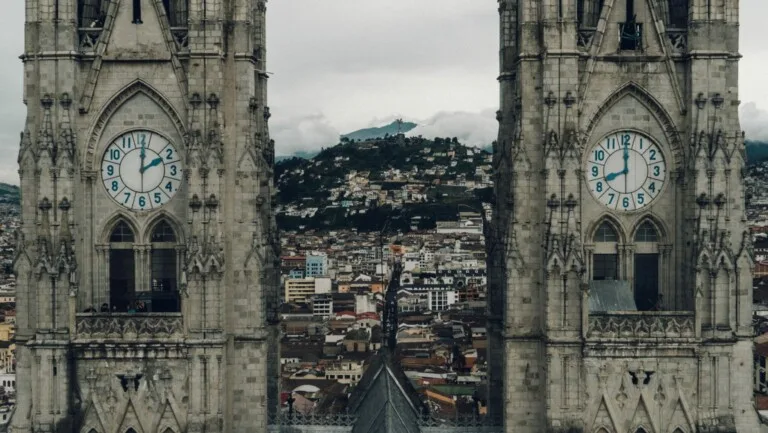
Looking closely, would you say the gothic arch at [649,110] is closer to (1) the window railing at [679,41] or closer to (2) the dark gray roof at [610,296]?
(1) the window railing at [679,41]

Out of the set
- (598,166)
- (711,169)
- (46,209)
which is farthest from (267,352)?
(711,169)

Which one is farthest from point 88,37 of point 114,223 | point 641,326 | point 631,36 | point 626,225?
point 641,326

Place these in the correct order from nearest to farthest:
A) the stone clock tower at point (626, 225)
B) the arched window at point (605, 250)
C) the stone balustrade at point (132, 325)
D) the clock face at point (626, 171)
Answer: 1. the stone clock tower at point (626, 225)
2. the stone balustrade at point (132, 325)
3. the clock face at point (626, 171)
4. the arched window at point (605, 250)

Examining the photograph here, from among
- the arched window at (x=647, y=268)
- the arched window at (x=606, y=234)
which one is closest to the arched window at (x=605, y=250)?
the arched window at (x=606, y=234)

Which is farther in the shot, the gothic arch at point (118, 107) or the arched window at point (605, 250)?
the arched window at point (605, 250)

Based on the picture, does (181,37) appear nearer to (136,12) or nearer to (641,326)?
(136,12)

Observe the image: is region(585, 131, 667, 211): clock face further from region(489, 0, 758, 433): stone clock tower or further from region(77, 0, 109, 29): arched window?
region(77, 0, 109, 29): arched window

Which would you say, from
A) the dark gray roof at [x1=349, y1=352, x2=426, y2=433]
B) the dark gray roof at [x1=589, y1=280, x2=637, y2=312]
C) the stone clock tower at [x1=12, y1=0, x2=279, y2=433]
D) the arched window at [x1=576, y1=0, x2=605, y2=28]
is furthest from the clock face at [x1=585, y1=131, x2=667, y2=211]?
the stone clock tower at [x1=12, y1=0, x2=279, y2=433]
